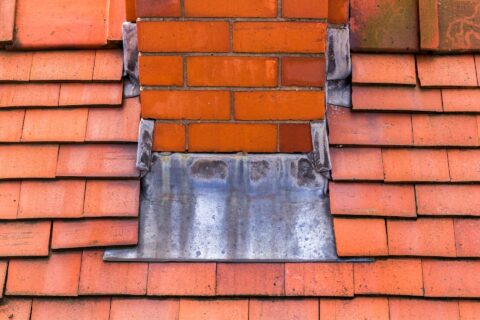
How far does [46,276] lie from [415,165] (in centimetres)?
130

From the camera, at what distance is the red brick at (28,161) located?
190 centimetres

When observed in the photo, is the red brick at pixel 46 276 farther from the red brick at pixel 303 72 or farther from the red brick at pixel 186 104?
the red brick at pixel 303 72

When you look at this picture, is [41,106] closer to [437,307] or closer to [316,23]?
[316,23]

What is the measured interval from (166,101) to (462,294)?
3.82 ft

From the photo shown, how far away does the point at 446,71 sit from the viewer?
2004 mm

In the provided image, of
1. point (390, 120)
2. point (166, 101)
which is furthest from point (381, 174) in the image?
point (166, 101)

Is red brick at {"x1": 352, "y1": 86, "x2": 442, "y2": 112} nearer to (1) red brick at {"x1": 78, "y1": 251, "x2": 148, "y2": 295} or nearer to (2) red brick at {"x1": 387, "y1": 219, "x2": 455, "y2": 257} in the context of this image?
(2) red brick at {"x1": 387, "y1": 219, "x2": 455, "y2": 257}

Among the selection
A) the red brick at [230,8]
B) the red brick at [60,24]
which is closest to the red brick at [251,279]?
the red brick at [230,8]

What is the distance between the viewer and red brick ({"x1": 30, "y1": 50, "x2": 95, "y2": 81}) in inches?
78.0

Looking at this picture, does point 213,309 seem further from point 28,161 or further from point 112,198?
point 28,161

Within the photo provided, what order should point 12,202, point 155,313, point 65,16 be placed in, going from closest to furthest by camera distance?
point 155,313, point 12,202, point 65,16

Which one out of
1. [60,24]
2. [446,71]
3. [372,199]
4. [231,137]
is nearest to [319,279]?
[372,199]

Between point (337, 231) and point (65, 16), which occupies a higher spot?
point (65, 16)

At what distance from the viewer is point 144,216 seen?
187 cm
